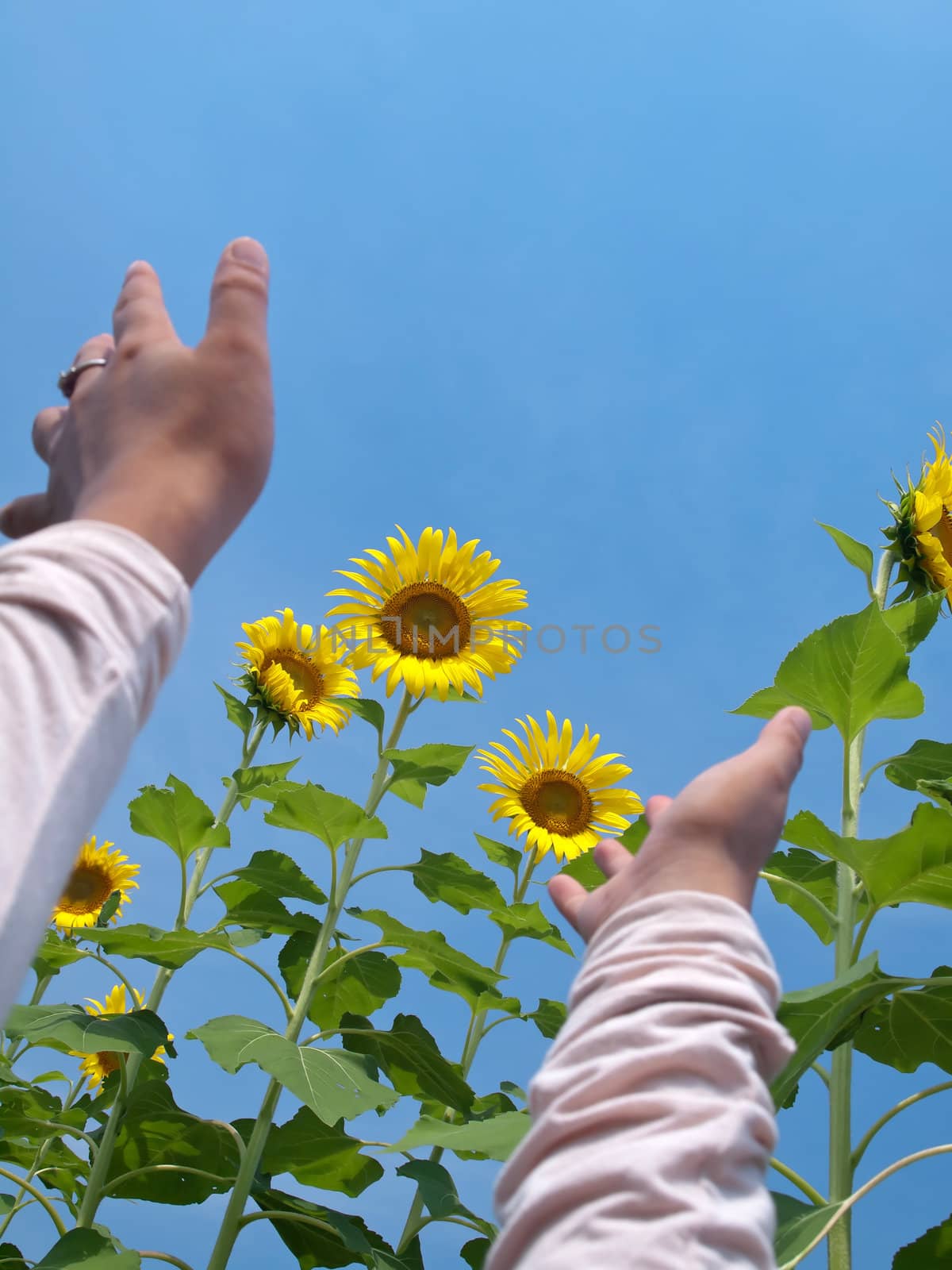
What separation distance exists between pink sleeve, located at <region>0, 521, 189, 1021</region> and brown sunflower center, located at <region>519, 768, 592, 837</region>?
4.00 meters

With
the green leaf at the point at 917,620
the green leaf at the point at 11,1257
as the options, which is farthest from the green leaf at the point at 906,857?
the green leaf at the point at 11,1257

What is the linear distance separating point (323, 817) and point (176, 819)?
736mm

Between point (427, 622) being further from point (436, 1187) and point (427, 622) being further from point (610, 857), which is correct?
point (610, 857)

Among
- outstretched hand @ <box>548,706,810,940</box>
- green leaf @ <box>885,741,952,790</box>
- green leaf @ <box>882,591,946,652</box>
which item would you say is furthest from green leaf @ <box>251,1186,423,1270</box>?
outstretched hand @ <box>548,706,810,940</box>

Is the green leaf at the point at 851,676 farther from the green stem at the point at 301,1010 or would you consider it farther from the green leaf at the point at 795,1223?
the green stem at the point at 301,1010

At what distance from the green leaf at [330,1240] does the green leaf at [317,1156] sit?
0.08 metres

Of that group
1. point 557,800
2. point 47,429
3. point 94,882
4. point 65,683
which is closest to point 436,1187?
point 557,800

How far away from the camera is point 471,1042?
12.4ft

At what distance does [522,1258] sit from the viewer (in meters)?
0.77

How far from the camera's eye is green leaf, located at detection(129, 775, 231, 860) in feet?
12.4

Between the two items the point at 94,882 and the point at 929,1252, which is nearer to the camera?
the point at 929,1252

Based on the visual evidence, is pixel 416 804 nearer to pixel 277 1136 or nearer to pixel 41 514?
pixel 277 1136

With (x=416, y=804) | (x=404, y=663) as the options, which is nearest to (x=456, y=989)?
(x=416, y=804)

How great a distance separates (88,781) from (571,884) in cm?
71
